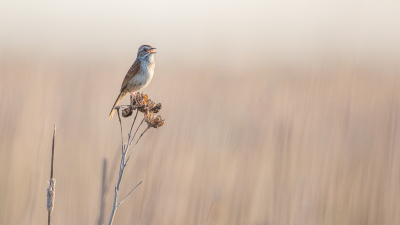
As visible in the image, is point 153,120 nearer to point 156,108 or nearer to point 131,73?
point 156,108

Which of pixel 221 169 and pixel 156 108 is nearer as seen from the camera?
pixel 156 108

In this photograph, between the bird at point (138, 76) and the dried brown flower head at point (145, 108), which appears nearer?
the dried brown flower head at point (145, 108)

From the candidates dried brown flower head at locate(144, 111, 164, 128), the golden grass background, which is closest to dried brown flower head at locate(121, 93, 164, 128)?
dried brown flower head at locate(144, 111, 164, 128)

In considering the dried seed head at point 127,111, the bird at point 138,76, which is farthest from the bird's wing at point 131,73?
the dried seed head at point 127,111

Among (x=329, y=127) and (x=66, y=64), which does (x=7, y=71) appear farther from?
(x=329, y=127)

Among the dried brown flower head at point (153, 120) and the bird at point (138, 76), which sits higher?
the bird at point (138, 76)

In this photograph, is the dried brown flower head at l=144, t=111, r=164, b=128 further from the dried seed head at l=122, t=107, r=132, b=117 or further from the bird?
the bird

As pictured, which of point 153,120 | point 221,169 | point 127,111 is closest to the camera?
point 153,120

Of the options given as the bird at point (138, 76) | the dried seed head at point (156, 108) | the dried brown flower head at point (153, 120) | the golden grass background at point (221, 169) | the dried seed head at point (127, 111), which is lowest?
the golden grass background at point (221, 169)

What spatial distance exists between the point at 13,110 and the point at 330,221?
307 cm

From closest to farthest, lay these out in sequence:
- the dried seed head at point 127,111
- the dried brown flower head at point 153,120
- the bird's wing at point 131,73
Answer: the dried brown flower head at point 153,120 < the dried seed head at point 127,111 < the bird's wing at point 131,73

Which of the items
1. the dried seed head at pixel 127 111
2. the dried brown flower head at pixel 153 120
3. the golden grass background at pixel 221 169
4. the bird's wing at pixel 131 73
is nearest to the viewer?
the dried brown flower head at pixel 153 120

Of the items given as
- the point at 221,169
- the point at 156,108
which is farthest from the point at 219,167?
the point at 156,108

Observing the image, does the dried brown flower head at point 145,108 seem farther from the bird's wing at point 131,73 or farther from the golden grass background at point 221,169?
the bird's wing at point 131,73
